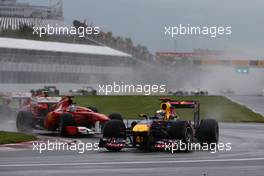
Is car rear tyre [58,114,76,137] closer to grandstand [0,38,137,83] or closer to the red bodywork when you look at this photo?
the red bodywork

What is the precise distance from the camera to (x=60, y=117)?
98.2 feet

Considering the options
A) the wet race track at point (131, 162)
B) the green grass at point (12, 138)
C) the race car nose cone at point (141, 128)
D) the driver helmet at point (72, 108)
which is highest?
the driver helmet at point (72, 108)

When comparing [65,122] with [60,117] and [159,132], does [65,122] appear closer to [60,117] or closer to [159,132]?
[60,117]

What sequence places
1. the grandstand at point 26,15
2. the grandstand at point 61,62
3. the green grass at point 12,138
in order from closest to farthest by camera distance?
the green grass at point 12,138 → the grandstand at point 61,62 → the grandstand at point 26,15

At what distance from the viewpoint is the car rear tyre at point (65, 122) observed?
2944 cm

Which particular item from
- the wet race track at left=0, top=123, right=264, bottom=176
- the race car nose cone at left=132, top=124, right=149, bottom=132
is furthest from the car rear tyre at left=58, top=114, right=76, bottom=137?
the race car nose cone at left=132, top=124, right=149, bottom=132

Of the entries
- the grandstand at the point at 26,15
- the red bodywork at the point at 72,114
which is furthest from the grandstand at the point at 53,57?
the red bodywork at the point at 72,114

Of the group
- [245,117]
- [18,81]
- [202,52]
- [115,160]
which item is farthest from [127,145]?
[202,52]

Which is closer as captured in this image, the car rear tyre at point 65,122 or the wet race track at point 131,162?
the wet race track at point 131,162

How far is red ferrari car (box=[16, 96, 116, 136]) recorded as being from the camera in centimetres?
2956

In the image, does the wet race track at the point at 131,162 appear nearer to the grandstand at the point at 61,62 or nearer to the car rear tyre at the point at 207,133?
the car rear tyre at the point at 207,133

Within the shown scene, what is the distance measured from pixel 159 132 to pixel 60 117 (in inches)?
306

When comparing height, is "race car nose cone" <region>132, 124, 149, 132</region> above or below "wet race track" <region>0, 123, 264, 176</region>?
above

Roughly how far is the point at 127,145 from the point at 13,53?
45025mm
